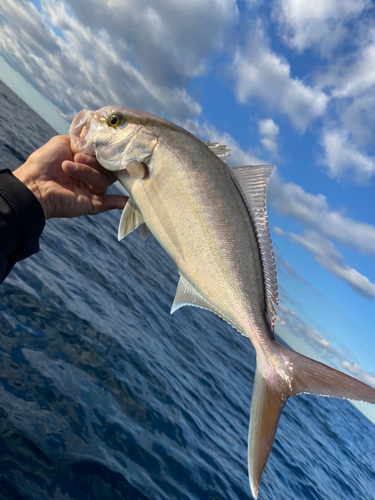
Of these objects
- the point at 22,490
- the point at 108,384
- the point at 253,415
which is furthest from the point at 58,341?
the point at 253,415

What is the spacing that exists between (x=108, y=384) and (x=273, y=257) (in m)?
4.78

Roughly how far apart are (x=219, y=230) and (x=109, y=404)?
4.47m

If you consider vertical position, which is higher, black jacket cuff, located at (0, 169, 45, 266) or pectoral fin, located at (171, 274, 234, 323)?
pectoral fin, located at (171, 274, 234, 323)

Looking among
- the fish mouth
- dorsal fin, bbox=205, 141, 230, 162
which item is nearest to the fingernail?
the fish mouth

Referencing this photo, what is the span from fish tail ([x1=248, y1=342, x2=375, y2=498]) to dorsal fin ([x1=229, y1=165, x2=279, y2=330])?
0.96 ft

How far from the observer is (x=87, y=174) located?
304cm

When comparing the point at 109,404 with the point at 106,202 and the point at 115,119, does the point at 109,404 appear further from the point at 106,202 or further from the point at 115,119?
the point at 115,119

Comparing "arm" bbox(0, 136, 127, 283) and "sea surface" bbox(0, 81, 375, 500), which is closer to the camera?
"arm" bbox(0, 136, 127, 283)

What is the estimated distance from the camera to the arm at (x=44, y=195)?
280 cm

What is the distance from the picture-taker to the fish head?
2.60 metres

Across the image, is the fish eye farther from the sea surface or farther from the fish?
the sea surface

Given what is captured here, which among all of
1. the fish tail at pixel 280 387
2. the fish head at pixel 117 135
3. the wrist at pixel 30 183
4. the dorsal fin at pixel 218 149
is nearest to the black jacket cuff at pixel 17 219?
the wrist at pixel 30 183

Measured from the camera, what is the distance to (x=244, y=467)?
7582 millimetres

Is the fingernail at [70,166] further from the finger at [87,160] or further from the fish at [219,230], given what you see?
the fish at [219,230]
